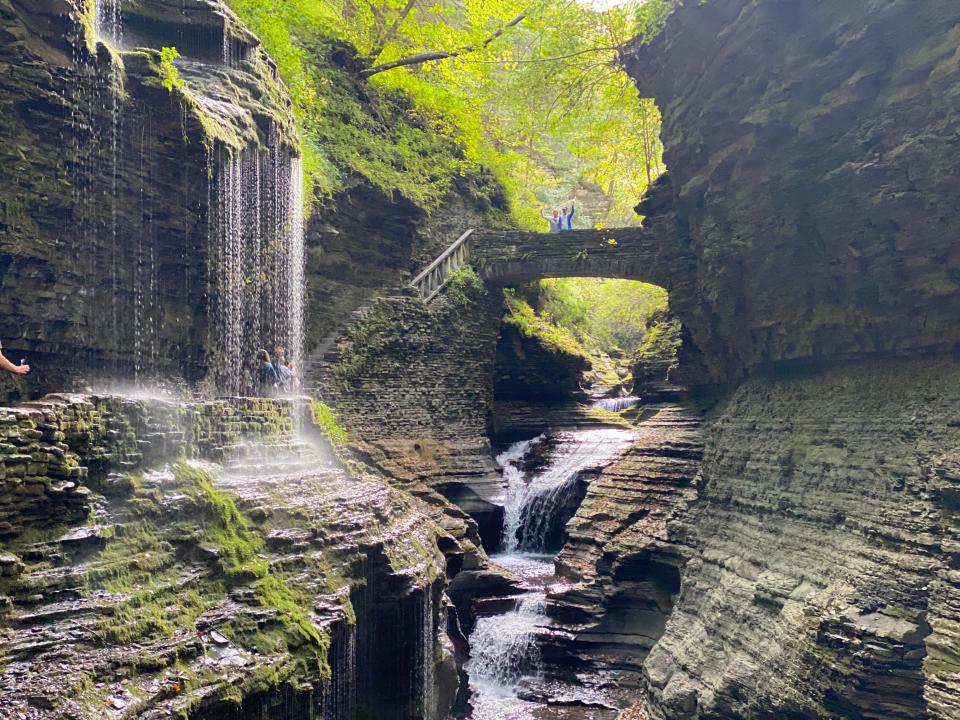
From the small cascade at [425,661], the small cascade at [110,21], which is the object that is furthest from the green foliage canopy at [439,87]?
the small cascade at [425,661]

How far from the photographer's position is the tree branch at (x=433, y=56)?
72.2ft

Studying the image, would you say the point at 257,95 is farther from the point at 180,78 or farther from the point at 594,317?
the point at 594,317

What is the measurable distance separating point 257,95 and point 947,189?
10.9m

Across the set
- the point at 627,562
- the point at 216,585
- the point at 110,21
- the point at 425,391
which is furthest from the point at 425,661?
the point at 425,391

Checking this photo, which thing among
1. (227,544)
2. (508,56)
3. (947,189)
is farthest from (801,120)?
(508,56)

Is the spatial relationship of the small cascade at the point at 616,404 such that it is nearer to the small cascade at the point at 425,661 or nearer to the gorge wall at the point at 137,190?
the gorge wall at the point at 137,190

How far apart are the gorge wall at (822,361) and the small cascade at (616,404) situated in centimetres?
1225

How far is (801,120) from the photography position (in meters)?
10.2

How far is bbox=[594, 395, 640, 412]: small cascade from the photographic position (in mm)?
26000

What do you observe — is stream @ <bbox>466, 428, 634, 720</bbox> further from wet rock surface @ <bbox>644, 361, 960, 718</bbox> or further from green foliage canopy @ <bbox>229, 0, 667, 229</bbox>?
green foliage canopy @ <bbox>229, 0, 667, 229</bbox>

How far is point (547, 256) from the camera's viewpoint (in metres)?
21.6

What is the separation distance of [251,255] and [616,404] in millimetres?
15657

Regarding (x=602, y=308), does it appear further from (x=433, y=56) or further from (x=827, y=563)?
(x=827, y=563)

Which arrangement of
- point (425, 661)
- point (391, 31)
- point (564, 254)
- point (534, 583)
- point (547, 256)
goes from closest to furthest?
point (425, 661) → point (534, 583) → point (564, 254) → point (547, 256) → point (391, 31)
